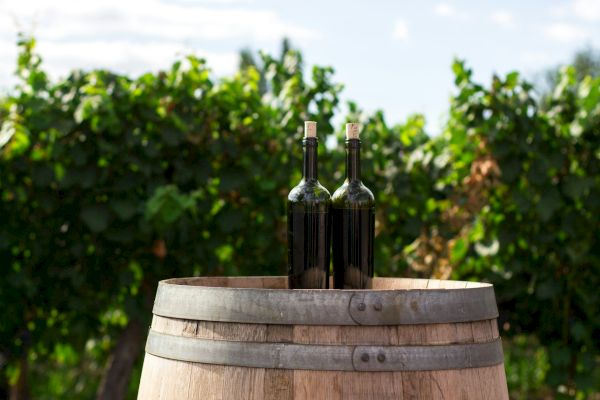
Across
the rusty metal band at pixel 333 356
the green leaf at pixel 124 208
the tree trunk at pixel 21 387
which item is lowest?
the tree trunk at pixel 21 387

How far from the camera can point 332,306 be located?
2.18 meters

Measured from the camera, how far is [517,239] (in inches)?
188

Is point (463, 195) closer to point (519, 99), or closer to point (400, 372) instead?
point (519, 99)

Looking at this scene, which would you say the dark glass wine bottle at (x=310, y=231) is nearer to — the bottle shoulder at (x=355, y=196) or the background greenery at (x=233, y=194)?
the bottle shoulder at (x=355, y=196)

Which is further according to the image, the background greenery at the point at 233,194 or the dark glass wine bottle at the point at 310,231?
the background greenery at the point at 233,194

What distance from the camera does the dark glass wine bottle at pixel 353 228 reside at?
2.69 m

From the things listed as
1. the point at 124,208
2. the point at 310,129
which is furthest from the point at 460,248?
the point at 310,129

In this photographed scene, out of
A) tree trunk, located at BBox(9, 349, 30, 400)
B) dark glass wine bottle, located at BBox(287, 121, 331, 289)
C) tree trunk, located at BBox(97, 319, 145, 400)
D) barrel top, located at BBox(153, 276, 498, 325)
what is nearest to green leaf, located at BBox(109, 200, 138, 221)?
tree trunk, located at BBox(97, 319, 145, 400)

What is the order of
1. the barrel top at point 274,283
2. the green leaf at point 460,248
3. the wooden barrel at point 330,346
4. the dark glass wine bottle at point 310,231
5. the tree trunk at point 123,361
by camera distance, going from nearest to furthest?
1. the wooden barrel at point 330,346
2. the dark glass wine bottle at point 310,231
3. the barrel top at point 274,283
4. the green leaf at point 460,248
5. the tree trunk at point 123,361

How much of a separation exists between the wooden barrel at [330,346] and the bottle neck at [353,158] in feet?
1.90

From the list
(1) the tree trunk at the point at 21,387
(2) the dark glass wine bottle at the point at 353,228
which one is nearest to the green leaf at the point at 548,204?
(2) the dark glass wine bottle at the point at 353,228

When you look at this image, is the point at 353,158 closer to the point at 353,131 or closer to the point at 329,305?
the point at 353,131

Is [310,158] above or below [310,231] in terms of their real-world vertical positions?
above

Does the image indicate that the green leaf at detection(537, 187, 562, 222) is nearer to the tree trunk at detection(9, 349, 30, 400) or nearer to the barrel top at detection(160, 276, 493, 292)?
the barrel top at detection(160, 276, 493, 292)
